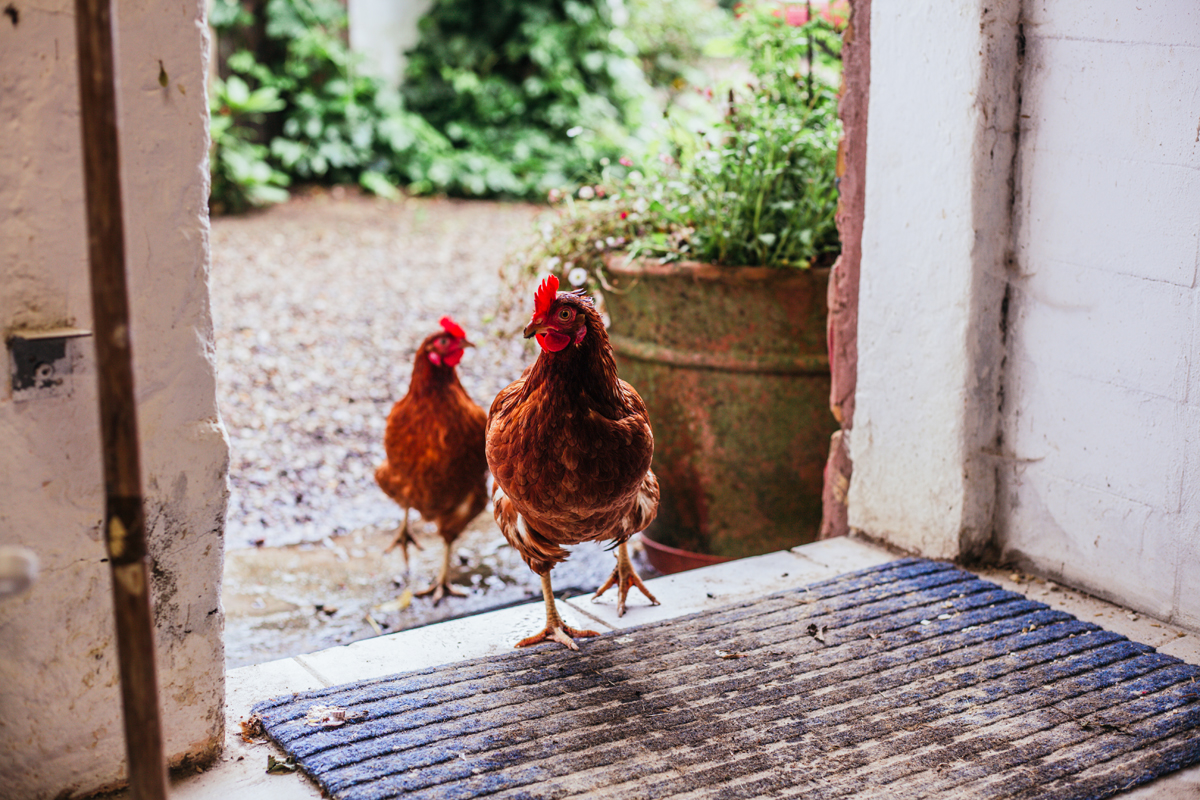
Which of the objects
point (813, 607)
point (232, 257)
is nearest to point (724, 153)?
point (813, 607)

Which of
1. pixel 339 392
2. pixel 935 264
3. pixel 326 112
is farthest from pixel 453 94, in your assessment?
pixel 935 264

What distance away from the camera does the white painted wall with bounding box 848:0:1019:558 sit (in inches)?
105

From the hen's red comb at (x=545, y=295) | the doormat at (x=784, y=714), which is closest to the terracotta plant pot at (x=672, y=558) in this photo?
the doormat at (x=784, y=714)

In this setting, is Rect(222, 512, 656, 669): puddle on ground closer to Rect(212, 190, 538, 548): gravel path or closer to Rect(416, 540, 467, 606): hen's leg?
Rect(416, 540, 467, 606): hen's leg

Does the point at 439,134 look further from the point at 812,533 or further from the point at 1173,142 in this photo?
the point at 1173,142

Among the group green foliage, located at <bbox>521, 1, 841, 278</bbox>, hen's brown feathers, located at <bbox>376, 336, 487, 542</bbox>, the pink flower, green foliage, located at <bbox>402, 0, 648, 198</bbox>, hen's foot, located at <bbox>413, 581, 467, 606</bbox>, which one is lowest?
hen's foot, located at <bbox>413, 581, 467, 606</bbox>

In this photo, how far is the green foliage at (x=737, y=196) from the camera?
3395 mm

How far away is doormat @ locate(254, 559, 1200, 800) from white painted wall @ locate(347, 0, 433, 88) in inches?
358

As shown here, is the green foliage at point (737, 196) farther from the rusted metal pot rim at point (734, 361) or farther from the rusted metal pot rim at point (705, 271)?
the rusted metal pot rim at point (734, 361)

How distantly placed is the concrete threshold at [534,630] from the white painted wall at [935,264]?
0.23m

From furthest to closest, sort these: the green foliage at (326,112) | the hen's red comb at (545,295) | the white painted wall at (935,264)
Result: the green foliage at (326,112) < the white painted wall at (935,264) < the hen's red comb at (545,295)

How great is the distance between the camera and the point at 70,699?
6.02 feet

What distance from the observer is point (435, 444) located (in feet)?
10.8

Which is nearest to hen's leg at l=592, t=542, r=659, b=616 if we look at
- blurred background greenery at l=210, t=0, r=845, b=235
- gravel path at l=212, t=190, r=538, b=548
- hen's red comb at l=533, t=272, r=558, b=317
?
hen's red comb at l=533, t=272, r=558, b=317
